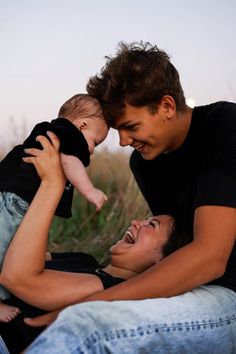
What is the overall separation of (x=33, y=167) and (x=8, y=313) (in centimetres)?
60

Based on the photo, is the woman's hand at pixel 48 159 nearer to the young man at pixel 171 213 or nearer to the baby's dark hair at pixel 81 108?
the baby's dark hair at pixel 81 108

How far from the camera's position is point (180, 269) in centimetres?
260

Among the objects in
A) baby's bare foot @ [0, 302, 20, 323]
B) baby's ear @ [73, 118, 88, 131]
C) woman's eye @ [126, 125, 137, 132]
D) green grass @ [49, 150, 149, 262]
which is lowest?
green grass @ [49, 150, 149, 262]

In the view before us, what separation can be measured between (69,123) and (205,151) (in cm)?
58

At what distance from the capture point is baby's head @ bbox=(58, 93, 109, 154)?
306cm

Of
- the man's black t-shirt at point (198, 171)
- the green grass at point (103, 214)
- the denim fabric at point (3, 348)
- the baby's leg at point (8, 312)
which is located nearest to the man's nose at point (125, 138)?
the man's black t-shirt at point (198, 171)

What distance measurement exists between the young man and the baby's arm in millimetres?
338

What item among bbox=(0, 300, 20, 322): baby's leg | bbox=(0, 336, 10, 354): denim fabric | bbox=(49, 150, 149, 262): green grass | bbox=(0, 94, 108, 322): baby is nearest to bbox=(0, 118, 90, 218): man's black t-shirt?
bbox=(0, 94, 108, 322): baby

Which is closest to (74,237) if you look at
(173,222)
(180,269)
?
(173,222)

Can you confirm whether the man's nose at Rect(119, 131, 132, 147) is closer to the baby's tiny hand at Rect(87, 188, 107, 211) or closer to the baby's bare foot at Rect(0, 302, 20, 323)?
the baby's tiny hand at Rect(87, 188, 107, 211)

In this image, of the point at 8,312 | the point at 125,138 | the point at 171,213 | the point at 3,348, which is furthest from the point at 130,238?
the point at 3,348

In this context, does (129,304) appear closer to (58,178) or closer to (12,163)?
(58,178)

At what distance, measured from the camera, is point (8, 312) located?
2.80m

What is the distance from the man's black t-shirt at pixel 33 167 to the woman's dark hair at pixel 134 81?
0.26 metres
